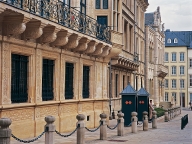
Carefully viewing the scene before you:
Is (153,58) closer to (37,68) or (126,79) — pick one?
(126,79)

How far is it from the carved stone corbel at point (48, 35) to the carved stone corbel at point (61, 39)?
0.85 meters

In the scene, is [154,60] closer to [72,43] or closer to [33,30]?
[72,43]

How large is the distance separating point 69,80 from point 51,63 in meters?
2.29

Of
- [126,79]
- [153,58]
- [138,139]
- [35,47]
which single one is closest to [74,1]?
[35,47]

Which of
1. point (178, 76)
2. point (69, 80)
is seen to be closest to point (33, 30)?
point (69, 80)

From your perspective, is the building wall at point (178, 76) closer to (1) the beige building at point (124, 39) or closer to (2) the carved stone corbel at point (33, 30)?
(1) the beige building at point (124, 39)

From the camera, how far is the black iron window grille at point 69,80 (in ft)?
66.8

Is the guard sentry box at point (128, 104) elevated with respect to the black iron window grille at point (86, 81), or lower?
lower

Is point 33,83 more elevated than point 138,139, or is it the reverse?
point 33,83

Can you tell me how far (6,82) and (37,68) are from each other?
2.39m

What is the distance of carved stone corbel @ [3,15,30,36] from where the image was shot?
14.3 metres

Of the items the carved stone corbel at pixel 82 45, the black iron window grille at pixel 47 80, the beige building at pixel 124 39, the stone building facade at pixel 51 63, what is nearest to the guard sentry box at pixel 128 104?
the stone building facade at pixel 51 63

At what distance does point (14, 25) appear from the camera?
1454cm

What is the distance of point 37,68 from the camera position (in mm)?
17031
